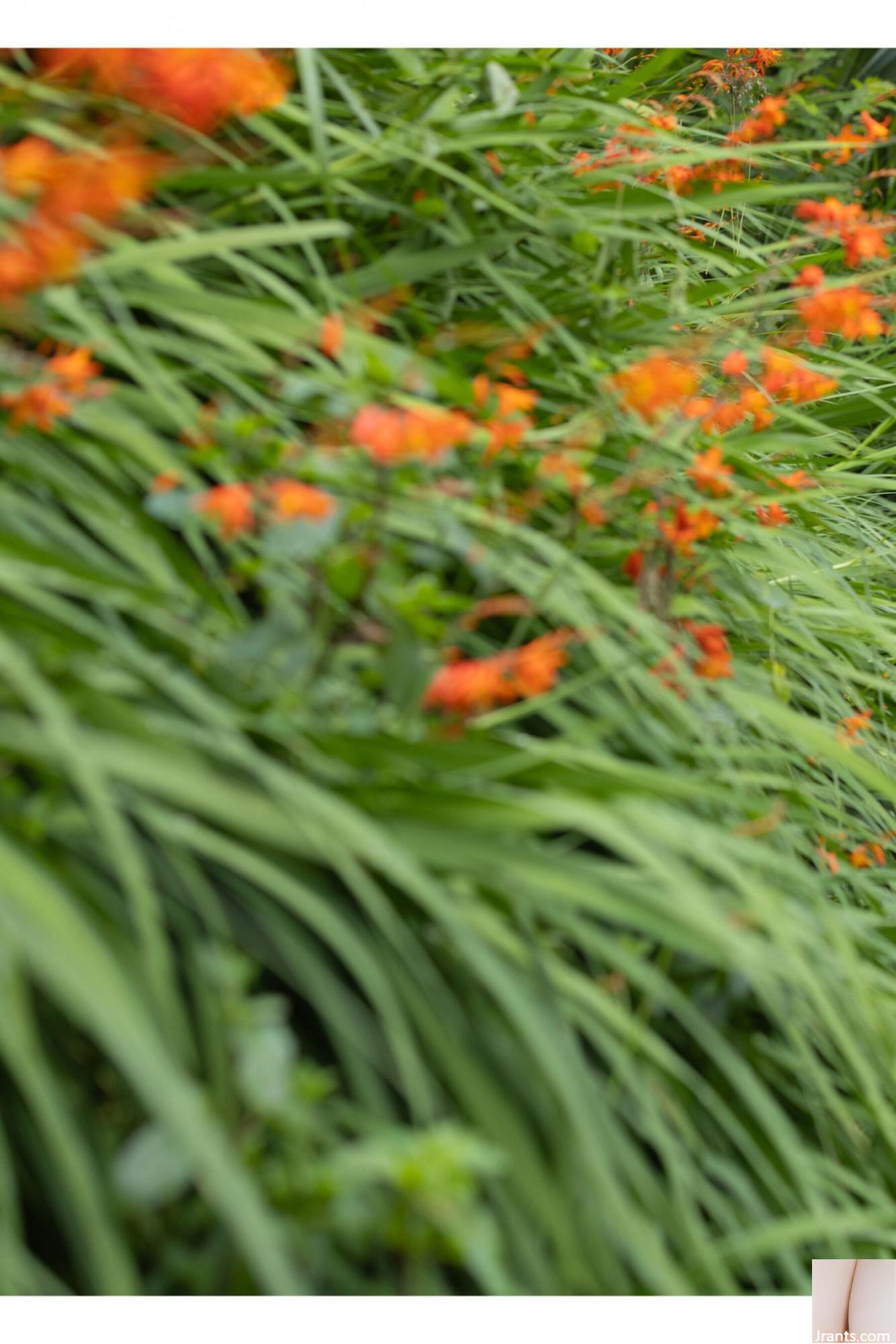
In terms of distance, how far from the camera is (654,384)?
0.70 m

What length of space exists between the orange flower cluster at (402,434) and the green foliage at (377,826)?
0.02 m

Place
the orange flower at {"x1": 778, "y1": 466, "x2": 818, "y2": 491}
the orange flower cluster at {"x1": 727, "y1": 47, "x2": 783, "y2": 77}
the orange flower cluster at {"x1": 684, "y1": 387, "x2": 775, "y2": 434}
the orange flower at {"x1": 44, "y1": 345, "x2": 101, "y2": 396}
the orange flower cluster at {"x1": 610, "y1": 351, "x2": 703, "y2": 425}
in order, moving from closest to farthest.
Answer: the orange flower at {"x1": 44, "y1": 345, "x2": 101, "y2": 396}, the orange flower cluster at {"x1": 610, "y1": 351, "x2": 703, "y2": 425}, the orange flower cluster at {"x1": 684, "y1": 387, "x2": 775, "y2": 434}, the orange flower at {"x1": 778, "y1": 466, "x2": 818, "y2": 491}, the orange flower cluster at {"x1": 727, "y1": 47, "x2": 783, "y2": 77}

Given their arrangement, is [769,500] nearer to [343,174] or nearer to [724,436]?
[724,436]

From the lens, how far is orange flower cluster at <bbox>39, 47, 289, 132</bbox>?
66 centimetres

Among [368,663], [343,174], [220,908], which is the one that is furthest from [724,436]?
[220,908]

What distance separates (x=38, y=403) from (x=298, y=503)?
148 millimetres

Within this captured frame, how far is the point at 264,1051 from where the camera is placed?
47 cm

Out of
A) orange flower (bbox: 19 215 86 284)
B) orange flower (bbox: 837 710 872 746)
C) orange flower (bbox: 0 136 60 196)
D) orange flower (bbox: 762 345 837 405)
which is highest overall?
orange flower (bbox: 0 136 60 196)

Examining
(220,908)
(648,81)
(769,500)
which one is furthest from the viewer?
(648,81)

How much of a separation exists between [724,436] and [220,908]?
601mm

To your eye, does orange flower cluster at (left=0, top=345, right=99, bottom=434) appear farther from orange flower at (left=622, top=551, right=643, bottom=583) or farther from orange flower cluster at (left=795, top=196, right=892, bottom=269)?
orange flower cluster at (left=795, top=196, right=892, bottom=269)

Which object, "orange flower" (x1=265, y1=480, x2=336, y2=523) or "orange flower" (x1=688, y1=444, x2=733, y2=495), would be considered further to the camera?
"orange flower" (x1=688, y1=444, x2=733, y2=495)

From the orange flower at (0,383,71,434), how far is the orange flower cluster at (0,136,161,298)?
0.05m
